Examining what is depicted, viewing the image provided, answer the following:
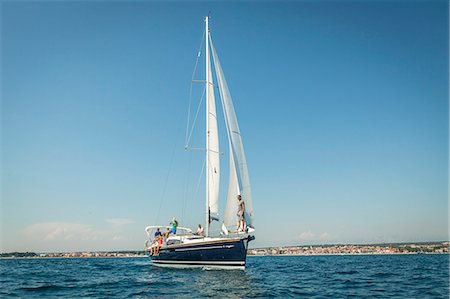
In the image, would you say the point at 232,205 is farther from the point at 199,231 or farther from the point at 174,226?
the point at 174,226

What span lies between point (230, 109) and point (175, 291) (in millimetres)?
14605

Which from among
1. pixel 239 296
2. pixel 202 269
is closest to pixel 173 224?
pixel 202 269

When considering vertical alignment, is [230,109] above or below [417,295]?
above

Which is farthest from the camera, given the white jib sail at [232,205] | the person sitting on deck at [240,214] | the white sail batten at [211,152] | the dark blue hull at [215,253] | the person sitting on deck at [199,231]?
the person sitting on deck at [199,231]

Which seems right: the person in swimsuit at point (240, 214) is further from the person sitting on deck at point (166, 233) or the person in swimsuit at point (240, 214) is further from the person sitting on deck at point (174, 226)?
the person sitting on deck at point (166, 233)

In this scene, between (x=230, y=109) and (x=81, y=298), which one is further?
(x=230, y=109)

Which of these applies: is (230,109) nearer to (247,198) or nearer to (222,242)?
(247,198)

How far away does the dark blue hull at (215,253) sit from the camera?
23.4 meters

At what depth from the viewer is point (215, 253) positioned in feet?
78.0

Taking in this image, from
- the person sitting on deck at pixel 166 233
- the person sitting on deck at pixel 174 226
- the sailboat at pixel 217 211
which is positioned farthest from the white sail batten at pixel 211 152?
the person sitting on deck at pixel 166 233

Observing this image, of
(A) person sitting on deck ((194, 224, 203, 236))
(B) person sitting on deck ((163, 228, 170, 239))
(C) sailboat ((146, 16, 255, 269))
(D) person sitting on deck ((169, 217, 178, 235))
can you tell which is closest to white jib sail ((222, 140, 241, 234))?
(C) sailboat ((146, 16, 255, 269))

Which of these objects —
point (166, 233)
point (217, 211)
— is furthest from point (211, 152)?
point (166, 233)

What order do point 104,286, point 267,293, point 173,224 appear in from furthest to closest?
point 173,224, point 104,286, point 267,293

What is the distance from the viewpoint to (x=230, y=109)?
2644 centimetres
